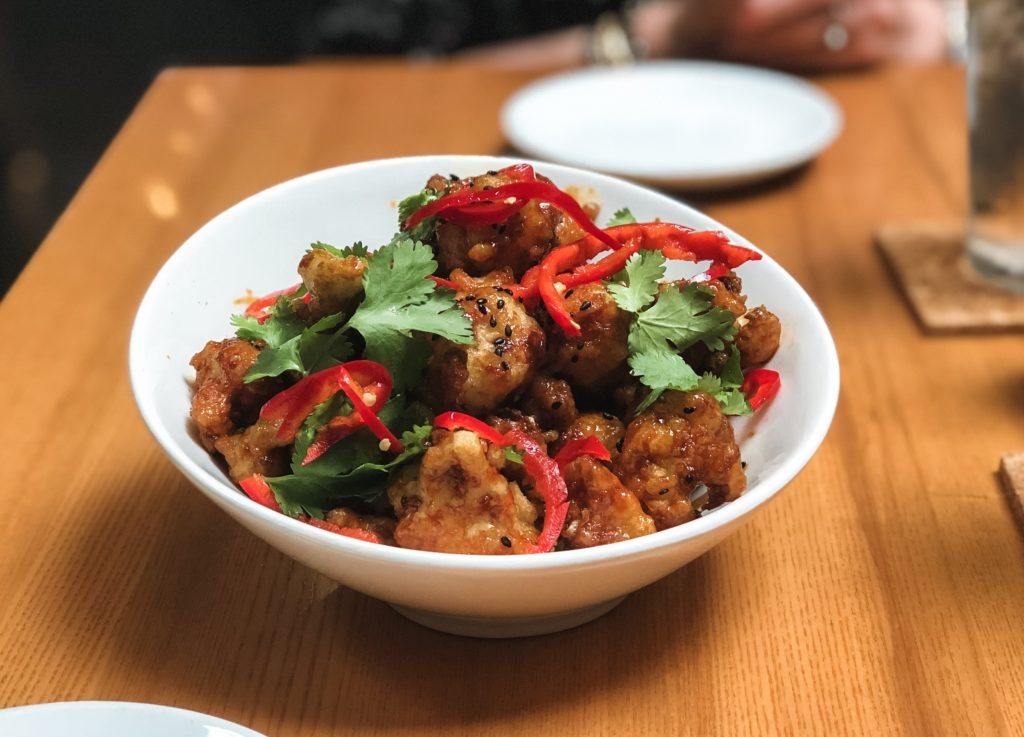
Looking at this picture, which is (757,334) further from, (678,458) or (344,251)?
(344,251)

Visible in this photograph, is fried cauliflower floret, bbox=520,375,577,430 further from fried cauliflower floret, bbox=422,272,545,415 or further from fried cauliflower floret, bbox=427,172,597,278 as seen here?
fried cauliflower floret, bbox=427,172,597,278

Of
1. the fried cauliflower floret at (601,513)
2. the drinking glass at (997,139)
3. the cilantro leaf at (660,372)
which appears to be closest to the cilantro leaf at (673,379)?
the cilantro leaf at (660,372)

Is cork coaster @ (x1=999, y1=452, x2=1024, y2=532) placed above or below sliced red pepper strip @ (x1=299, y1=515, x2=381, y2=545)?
below

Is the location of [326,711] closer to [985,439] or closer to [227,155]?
[985,439]

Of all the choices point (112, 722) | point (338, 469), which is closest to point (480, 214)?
point (338, 469)

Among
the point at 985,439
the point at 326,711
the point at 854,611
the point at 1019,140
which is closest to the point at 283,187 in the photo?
the point at 326,711

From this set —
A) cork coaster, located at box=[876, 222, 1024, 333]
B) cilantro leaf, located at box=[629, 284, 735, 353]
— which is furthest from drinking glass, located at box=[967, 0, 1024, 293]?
cilantro leaf, located at box=[629, 284, 735, 353]
